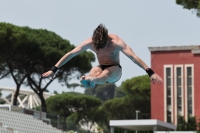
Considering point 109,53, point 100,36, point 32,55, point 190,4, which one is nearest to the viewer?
point 100,36

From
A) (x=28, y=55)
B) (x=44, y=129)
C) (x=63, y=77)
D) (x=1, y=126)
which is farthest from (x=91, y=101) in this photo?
(x=1, y=126)

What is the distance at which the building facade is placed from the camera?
5466 centimetres

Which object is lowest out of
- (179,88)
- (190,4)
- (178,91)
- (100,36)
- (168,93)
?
(100,36)

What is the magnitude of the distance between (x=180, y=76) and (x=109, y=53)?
45.2m

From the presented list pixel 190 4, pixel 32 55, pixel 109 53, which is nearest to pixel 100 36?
pixel 109 53

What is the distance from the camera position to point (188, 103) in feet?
180

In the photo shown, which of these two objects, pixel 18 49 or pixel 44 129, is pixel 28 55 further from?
pixel 44 129

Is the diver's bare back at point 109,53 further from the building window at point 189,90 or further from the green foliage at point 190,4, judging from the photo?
the building window at point 189,90

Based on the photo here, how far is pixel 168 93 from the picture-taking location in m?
55.8

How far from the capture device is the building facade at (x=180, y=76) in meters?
54.7

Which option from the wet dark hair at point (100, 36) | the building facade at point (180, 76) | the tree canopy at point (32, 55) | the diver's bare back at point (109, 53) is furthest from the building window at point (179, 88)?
the wet dark hair at point (100, 36)

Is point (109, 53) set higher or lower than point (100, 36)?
lower

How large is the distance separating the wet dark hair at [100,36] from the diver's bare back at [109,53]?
0.18 meters

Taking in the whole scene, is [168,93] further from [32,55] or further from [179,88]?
[32,55]
